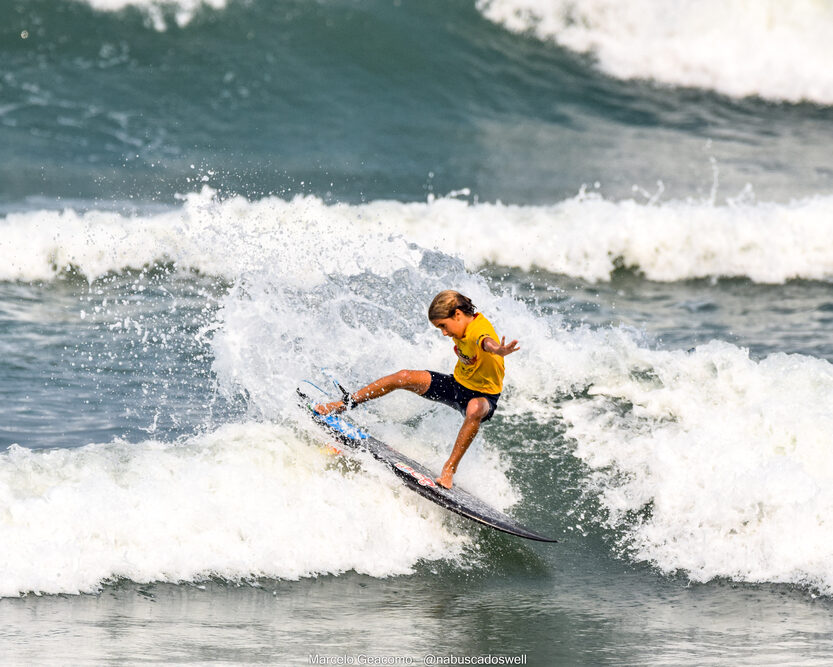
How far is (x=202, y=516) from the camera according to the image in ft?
21.5

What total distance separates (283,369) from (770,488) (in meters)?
3.69

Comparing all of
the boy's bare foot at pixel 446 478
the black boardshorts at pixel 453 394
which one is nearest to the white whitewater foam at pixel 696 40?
the black boardshorts at pixel 453 394

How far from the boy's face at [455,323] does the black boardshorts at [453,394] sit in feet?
1.53

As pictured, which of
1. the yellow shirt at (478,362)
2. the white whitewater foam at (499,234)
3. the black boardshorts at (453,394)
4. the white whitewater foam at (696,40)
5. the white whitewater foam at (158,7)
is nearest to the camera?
the yellow shirt at (478,362)

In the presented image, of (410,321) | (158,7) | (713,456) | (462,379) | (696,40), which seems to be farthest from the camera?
(696,40)

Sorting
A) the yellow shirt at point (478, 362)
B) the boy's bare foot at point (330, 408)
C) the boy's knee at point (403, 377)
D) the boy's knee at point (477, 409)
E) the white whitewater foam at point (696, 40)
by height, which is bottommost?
the boy's bare foot at point (330, 408)

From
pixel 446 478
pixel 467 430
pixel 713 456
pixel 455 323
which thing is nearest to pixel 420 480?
pixel 446 478

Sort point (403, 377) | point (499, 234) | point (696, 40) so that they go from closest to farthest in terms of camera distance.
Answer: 1. point (403, 377)
2. point (499, 234)
3. point (696, 40)

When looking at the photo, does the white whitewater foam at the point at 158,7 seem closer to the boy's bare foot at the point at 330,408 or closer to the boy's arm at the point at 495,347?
the boy's bare foot at the point at 330,408

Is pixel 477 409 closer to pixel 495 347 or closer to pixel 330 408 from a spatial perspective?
pixel 495 347

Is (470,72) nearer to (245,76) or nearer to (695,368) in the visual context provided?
(245,76)

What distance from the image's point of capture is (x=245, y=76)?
17.5 metres

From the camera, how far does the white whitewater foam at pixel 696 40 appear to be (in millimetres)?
18875

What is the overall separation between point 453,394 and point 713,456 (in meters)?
2.05
